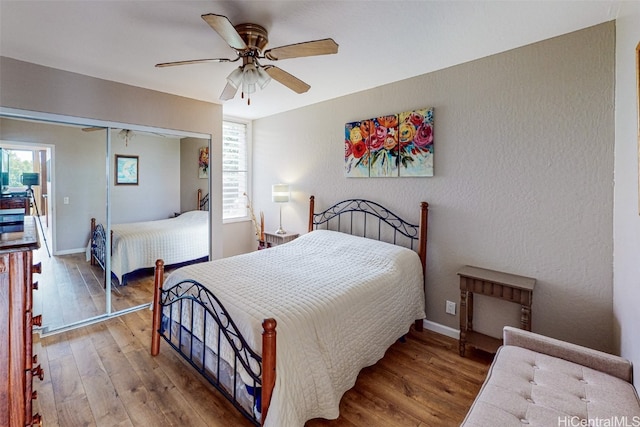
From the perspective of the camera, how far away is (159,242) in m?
3.49

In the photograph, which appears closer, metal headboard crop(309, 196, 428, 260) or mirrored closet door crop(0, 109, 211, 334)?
mirrored closet door crop(0, 109, 211, 334)

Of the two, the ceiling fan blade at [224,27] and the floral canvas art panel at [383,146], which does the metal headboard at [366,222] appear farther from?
the ceiling fan blade at [224,27]

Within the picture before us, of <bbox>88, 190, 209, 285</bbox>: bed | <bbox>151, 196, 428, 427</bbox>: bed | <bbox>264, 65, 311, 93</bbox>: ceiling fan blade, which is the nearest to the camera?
<bbox>151, 196, 428, 427</bbox>: bed

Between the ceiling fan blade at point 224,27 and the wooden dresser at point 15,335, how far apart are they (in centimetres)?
126

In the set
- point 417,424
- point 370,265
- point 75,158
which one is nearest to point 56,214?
point 75,158

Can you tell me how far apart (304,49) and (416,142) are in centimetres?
153

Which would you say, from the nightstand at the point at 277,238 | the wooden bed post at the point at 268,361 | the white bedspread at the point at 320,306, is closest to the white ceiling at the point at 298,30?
the white bedspread at the point at 320,306

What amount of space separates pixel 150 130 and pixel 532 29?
365 centimetres

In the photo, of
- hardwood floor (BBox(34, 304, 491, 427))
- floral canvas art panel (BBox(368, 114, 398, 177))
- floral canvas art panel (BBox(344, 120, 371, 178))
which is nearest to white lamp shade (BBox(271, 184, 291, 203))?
floral canvas art panel (BBox(344, 120, 371, 178))

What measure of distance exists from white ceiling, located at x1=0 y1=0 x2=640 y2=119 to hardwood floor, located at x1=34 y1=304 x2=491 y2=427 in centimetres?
246

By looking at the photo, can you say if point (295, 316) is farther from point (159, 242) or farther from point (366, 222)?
point (159, 242)

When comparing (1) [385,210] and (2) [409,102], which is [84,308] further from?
(2) [409,102]

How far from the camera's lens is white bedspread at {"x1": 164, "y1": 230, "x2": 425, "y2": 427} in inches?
63.8

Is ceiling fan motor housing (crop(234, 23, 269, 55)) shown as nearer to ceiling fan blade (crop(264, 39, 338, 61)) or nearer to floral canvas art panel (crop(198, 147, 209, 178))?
ceiling fan blade (crop(264, 39, 338, 61))
